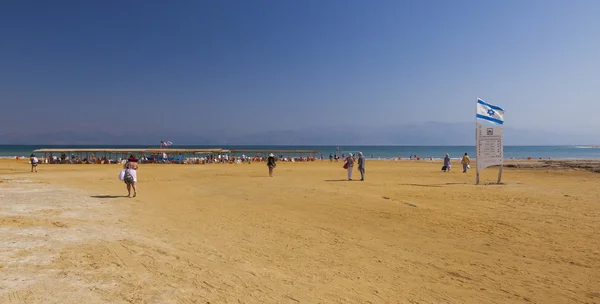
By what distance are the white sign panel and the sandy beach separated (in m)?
5.61

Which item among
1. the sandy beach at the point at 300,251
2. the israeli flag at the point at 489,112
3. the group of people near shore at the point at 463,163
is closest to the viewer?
the sandy beach at the point at 300,251

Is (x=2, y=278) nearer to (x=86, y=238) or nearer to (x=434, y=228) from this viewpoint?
(x=86, y=238)

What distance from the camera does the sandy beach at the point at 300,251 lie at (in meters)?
4.70

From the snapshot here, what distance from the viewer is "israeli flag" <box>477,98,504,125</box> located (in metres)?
17.6

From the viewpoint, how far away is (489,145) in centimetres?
1772

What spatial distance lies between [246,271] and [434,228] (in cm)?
487

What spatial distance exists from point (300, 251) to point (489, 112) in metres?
15.0

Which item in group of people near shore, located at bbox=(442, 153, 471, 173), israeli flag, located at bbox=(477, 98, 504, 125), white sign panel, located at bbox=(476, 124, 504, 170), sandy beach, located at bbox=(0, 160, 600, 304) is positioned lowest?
sandy beach, located at bbox=(0, 160, 600, 304)

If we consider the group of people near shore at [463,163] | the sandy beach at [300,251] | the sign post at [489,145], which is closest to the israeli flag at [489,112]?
the sign post at [489,145]

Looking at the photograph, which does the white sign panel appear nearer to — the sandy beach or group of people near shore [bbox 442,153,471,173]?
the sandy beach

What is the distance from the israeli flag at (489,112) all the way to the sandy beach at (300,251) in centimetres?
645

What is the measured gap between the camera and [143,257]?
6.02 meters

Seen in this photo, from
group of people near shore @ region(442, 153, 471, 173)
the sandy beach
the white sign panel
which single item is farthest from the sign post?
group of people near shore @ region(442, 153, 471, 173)

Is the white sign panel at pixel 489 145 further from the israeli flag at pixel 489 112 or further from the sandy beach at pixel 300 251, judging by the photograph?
the sandy beach at pixel 300 251
